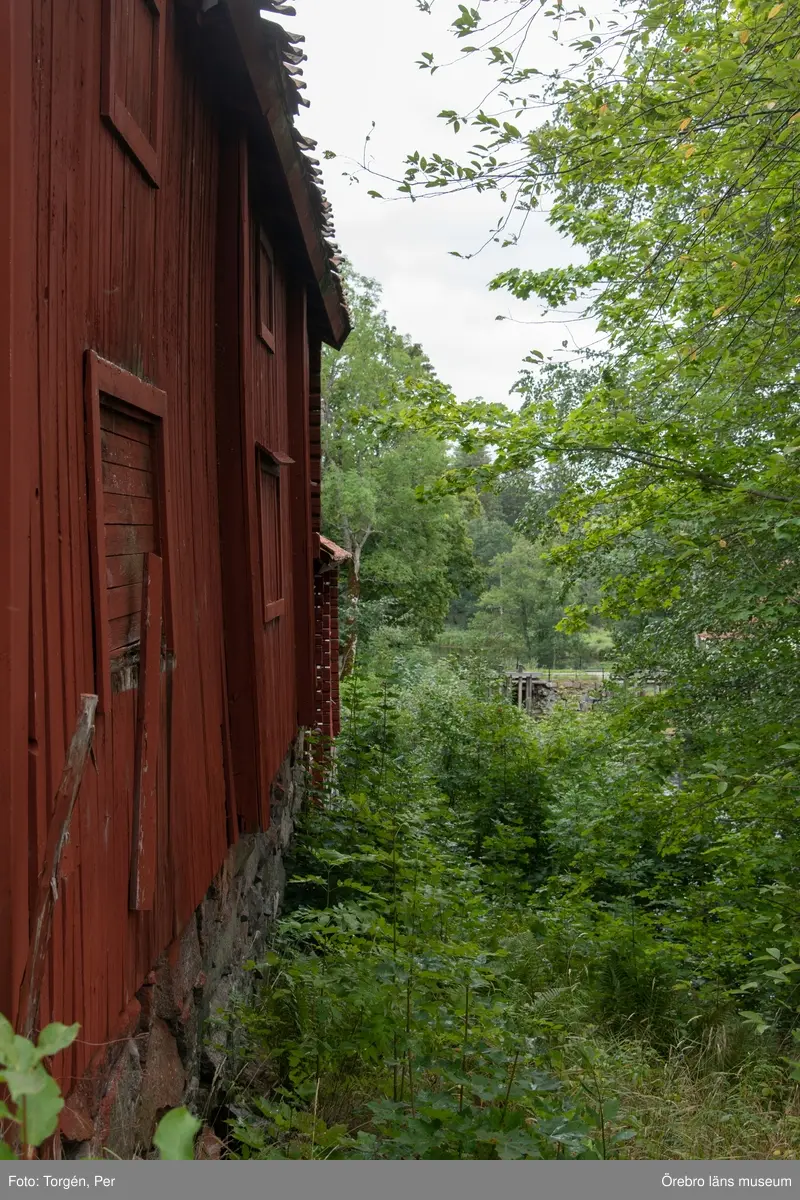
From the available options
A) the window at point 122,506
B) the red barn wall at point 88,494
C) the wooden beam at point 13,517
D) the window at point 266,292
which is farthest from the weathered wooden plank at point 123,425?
the window at point 266,292

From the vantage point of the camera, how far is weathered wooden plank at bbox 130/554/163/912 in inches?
103

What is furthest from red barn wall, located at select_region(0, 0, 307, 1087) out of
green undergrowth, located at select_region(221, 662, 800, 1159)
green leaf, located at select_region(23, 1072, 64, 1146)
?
green undergrowth, located at select_region(221, 662, 800, 1159)

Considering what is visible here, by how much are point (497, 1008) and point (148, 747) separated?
1898 mm

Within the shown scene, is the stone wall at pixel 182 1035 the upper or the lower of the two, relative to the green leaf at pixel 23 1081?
lower

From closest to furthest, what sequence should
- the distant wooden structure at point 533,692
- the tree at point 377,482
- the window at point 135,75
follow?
the window at point 135,75, the distant wooden structure at point 533,692, the tree at point 377,482

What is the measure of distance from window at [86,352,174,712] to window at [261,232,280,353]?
8.77 ft

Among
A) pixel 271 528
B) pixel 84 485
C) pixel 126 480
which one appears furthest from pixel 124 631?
pixel 271 528

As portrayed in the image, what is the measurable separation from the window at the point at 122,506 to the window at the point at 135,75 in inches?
26.7

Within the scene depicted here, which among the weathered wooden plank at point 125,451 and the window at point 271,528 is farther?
the window at point 271,528

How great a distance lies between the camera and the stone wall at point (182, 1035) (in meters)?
2.30

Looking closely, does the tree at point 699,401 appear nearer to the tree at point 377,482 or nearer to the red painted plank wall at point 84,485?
the red painted plank wall at point 84,485

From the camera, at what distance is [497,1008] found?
373cm

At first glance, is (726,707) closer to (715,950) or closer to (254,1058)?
(715,950)
